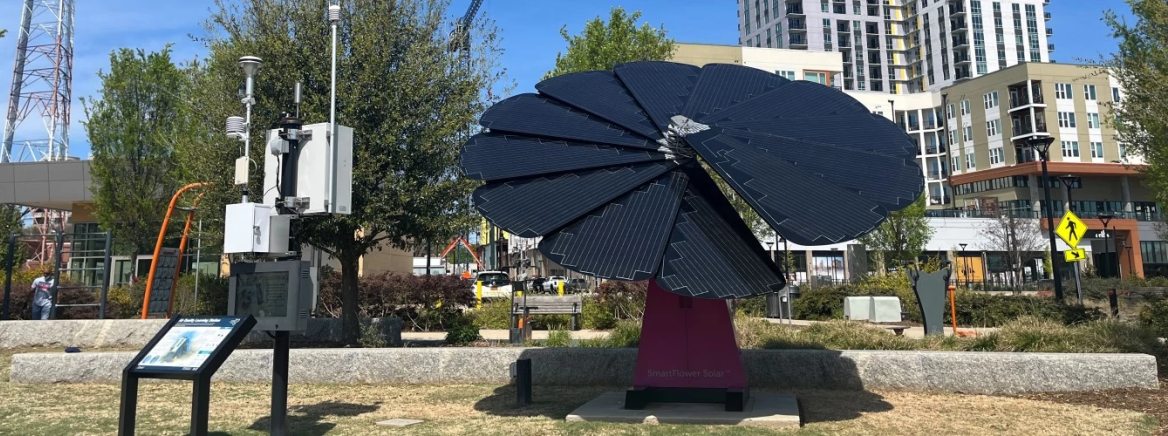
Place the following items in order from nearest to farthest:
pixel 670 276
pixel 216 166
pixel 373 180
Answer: pixel 670 276 < pixel 373 180 < pixel 216 166

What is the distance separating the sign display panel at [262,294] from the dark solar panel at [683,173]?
2.24 meters

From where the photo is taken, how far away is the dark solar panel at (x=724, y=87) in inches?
387

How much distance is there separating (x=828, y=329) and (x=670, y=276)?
774 centimetres

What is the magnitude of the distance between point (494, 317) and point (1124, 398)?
14.8 m

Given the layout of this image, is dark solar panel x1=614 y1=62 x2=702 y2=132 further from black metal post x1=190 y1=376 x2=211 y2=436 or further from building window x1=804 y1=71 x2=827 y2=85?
building window x1=804 y1=71 x2=827 y2=85

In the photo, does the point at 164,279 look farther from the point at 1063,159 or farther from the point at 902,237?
the point at 1063,159

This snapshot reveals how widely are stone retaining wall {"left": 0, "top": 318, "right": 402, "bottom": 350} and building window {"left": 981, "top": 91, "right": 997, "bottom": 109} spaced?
83875 mm

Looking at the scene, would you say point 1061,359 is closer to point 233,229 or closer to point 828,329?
point 828,329

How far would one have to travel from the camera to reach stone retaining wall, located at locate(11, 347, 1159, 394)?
10008 mm

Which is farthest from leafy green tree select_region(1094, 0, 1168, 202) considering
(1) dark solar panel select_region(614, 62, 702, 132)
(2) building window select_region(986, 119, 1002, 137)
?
(2) building window select_region(986, 119, 1002, 137)

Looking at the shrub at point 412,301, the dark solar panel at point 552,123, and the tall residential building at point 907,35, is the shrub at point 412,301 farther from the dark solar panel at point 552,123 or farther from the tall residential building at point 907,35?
the tall residential building at point 907,35

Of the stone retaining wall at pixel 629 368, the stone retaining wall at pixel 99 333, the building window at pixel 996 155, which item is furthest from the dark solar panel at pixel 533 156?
the building window at pixel 996 155

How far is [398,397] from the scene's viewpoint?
34.3 feet

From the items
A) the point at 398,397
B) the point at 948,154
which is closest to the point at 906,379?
the point at 398,397
